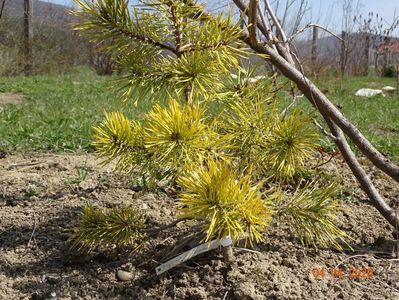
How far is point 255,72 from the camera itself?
169cm

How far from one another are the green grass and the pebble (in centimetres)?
51

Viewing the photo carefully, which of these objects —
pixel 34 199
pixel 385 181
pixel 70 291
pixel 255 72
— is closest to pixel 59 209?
pixel 34 199

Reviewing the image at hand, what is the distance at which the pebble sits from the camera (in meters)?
1.69

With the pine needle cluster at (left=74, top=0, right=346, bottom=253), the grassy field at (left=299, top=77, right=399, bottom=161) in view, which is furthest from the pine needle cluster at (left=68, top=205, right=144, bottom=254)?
the grassy field at (left=299, top=77, right=399, bottom=161)

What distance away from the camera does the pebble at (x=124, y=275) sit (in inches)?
66.5

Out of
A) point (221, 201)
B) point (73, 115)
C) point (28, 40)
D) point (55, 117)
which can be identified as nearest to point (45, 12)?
point (28, 40)

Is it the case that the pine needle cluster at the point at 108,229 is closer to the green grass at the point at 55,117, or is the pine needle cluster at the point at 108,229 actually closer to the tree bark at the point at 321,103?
the green grass at the point at 55,117

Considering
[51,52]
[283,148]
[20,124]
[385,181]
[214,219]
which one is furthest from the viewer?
[51,52]

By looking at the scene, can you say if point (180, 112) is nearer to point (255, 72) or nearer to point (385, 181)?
→ point (255, 72)

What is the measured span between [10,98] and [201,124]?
21.6 ft

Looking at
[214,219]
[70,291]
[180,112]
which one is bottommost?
[70,291]

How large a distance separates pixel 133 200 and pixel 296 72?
89cm

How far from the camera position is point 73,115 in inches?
202
